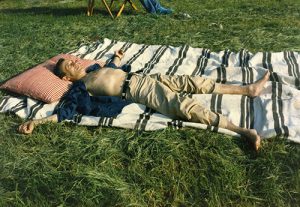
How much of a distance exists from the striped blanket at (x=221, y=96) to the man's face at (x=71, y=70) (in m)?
0.60

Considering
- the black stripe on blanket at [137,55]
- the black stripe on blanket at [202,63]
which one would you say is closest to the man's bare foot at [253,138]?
the black stripe on blanket at [202,63]

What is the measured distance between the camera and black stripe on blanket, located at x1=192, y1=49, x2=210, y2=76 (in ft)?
20.8

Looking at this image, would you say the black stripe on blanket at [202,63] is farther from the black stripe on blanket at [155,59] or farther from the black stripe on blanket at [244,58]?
the black stripe on blanket at [155,59]

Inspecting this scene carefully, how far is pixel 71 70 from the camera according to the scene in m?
5.90

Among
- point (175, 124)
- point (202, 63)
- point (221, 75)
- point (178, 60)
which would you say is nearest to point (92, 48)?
point (178, 60)

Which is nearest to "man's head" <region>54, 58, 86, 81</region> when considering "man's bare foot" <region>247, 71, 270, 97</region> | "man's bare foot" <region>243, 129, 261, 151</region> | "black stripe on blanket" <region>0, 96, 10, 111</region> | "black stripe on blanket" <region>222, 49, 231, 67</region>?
"black stripe on blanket" <region>0, 96, 10, 111</region>

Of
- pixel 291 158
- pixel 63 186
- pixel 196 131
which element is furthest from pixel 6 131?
pixel 291 158

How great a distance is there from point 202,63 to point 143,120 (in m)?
2.16

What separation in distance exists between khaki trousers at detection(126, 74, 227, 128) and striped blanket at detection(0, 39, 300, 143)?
0.33 feet

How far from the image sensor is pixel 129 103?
5305mm

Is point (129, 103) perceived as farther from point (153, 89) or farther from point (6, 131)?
point (6, 131)

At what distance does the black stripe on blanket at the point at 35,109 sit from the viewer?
545cm

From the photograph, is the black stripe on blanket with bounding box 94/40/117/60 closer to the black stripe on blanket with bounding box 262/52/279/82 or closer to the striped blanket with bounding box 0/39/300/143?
the striped blanket with bounding box 0/39/300/143

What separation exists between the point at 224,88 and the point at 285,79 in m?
0.92
